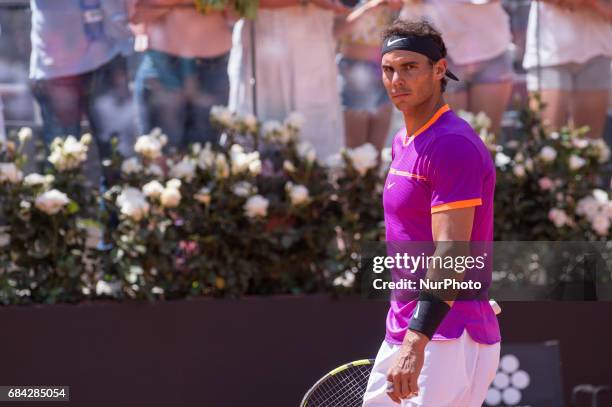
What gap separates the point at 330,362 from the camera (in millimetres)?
5293

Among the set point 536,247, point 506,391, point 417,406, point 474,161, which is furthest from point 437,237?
point 536,247

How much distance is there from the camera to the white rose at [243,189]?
5.18m

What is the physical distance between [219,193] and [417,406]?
2.26m

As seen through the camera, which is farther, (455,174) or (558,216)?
(558,216)

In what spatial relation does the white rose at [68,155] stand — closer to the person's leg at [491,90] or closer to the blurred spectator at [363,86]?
the blurred spectator at [363,86]

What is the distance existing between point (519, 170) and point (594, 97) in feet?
2.73

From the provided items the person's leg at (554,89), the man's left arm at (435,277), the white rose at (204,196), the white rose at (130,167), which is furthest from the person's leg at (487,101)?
the man's left arm at (435,277)

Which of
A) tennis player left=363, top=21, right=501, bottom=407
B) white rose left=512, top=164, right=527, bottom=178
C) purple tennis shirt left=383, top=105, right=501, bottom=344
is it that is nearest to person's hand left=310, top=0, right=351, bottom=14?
white rose left=512, top=164, right=527, bottom=178

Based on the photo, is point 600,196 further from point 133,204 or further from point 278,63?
point 133,204

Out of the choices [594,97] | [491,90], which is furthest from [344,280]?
[594,97]

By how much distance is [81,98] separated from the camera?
5625mm

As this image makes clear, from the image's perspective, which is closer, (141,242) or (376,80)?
(141,242)

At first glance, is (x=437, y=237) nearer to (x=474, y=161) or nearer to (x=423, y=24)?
(x=474, y=161)

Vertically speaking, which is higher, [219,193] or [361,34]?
[361,34]
